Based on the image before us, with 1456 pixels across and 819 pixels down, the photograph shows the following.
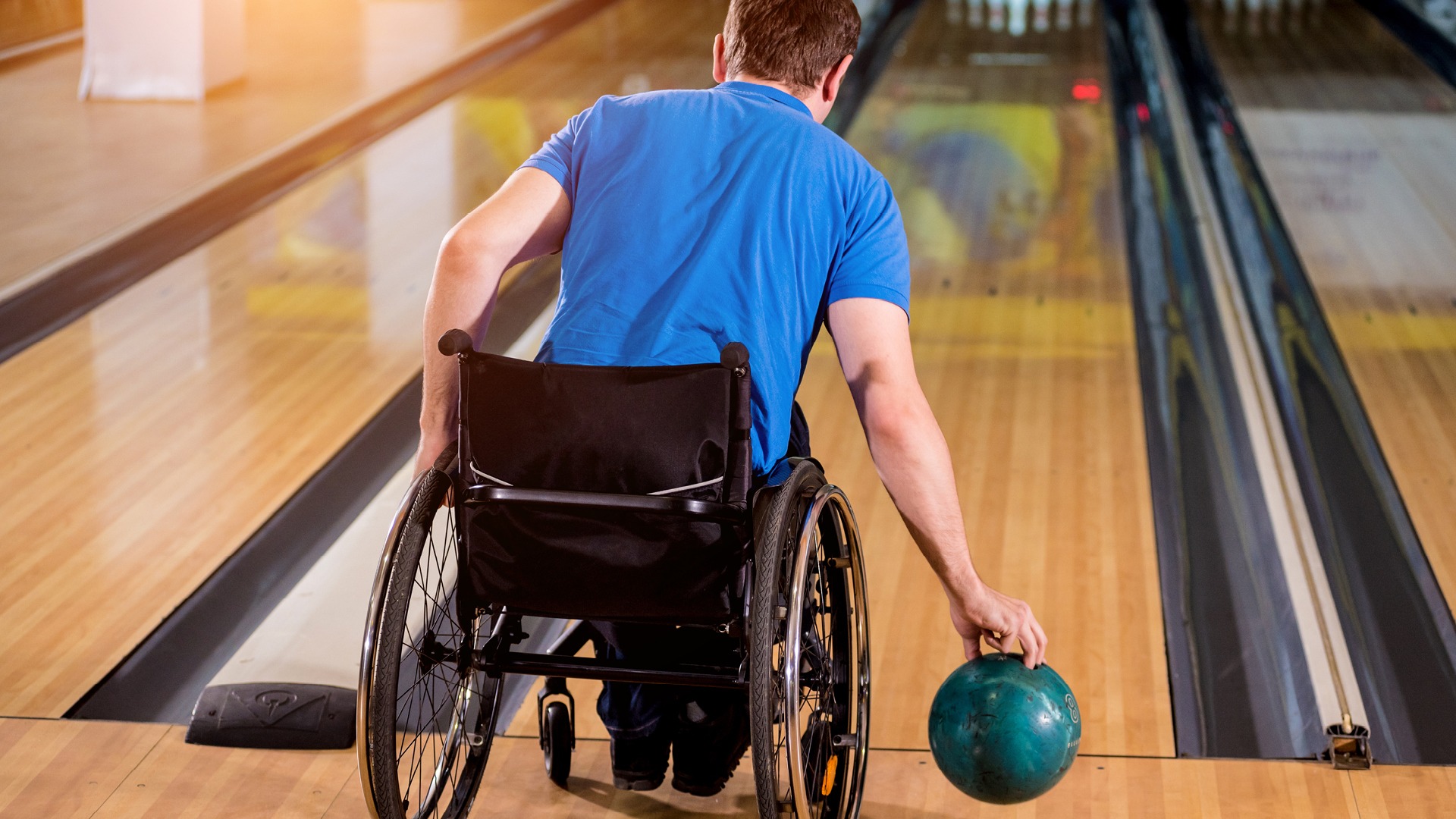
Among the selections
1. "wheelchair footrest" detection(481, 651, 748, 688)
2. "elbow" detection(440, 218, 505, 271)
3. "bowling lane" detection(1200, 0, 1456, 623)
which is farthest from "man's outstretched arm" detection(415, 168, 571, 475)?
"bowling lane" detection(1200, 0, 1456, 623)

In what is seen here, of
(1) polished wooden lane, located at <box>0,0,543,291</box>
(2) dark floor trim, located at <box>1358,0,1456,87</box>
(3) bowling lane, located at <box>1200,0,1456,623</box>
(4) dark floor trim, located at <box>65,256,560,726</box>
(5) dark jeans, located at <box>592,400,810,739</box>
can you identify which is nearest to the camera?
(5) dark jeans, located at <box>592,400,810,739</box>

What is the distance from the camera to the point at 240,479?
2844 millimetres

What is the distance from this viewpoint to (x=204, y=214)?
440cm

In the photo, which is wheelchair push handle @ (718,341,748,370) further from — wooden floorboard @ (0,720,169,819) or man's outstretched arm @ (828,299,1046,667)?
wooden floorboard @ (0,720,169,819)

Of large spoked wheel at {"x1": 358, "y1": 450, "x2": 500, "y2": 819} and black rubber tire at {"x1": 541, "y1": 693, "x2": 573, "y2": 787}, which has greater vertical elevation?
large spoked wheel at {"x1": 358, "y1": 450, "x2": 500, "y2": 819}

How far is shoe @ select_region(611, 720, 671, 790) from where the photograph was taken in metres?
1.81

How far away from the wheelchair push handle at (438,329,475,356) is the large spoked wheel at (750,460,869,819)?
1.15ft

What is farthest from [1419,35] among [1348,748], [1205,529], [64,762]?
[64,762]

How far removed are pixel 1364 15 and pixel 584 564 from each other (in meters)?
8.17

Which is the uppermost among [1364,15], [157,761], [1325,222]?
[1364,15]

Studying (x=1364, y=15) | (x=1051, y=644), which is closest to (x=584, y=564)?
(x=1051, y=644)

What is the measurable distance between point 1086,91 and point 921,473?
217 inches

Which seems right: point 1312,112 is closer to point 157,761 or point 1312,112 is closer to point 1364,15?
point 1364,15

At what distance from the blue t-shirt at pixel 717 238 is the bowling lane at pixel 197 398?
1.20 metres
